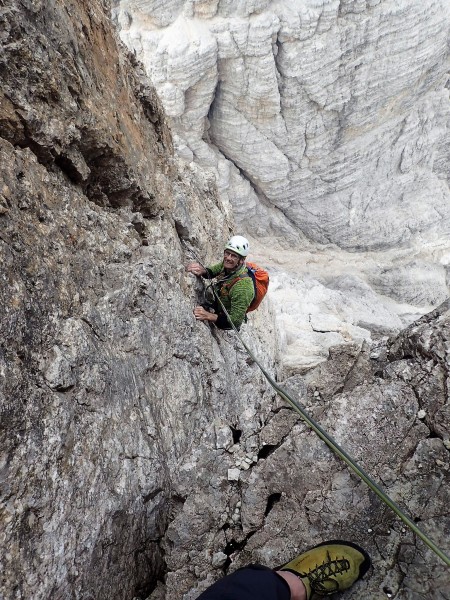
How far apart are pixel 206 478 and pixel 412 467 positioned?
6.12 feet

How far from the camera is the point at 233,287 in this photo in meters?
5.53

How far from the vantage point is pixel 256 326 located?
8312 mm

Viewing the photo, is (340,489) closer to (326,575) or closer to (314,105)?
(326,575)

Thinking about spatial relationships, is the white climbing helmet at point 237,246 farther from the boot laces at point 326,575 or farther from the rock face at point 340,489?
the boot laces at point 326,575

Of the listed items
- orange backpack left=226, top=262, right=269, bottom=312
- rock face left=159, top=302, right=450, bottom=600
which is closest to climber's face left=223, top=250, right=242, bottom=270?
orange backpack left=226, top=262, right=269, bottom=312

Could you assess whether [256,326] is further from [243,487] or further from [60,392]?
[60,392]

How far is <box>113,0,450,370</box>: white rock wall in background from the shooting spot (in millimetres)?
18391

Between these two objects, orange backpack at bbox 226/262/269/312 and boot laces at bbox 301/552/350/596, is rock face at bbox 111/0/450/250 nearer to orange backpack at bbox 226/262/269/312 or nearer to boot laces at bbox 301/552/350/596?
orange backpack at bbox 226/262/269/312

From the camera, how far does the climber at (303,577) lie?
9.66 feet

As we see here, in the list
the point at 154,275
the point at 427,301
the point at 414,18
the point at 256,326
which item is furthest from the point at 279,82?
the point at 154,275

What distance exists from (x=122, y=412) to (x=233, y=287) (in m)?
2.40

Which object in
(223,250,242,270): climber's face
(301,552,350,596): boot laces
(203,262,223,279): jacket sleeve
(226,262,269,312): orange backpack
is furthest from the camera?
(203,262,223,279): jacket sleeve

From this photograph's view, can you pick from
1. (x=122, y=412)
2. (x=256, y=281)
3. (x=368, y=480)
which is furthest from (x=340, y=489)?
(x=256, y=281)

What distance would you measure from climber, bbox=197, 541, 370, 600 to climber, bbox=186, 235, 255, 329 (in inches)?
113
